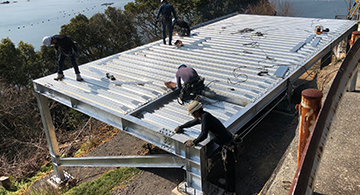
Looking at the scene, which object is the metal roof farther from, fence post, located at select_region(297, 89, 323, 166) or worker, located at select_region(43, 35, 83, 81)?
fence post, located at select_region(297, 89, 323, 166)

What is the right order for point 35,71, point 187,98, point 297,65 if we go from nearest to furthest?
point 187,98, point 297,65, point 35,71

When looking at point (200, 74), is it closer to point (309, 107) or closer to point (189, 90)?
point (189, 90)

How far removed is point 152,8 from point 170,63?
27.2 meters

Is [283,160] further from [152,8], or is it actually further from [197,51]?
[152,8]

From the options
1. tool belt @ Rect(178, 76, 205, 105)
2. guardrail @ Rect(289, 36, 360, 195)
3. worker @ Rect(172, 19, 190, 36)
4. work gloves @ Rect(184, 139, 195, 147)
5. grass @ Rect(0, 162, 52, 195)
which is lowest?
grass @ Rect(0, 162, 52, 195)

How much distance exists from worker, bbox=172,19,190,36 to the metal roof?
0.35 m

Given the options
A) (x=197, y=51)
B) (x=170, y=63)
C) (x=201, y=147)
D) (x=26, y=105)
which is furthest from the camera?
(x=26, y=105)

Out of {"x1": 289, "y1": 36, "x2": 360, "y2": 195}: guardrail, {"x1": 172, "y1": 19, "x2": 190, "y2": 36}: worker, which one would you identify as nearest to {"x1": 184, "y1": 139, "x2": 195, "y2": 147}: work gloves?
{"x1": 289, "y1": 36, "x2": 360, "y2": 195}: guardrail

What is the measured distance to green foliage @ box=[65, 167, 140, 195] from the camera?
8328 mm

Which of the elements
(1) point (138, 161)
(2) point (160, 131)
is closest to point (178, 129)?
(2) point (160, 131)

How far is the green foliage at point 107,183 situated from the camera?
27.3 ft

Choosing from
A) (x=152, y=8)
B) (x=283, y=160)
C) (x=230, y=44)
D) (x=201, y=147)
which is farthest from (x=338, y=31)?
(x=152, y=8)

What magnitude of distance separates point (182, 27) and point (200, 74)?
17.7 feet

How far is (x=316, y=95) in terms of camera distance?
3.06 meters
